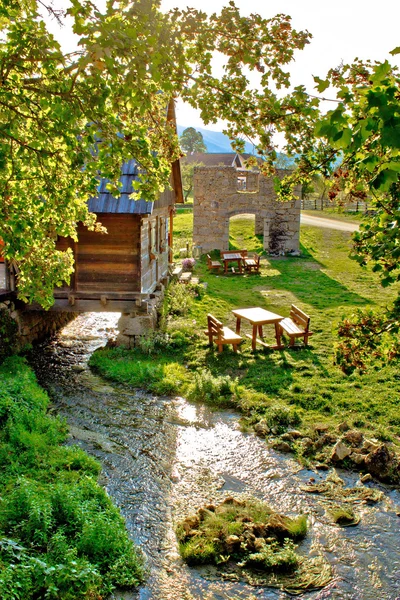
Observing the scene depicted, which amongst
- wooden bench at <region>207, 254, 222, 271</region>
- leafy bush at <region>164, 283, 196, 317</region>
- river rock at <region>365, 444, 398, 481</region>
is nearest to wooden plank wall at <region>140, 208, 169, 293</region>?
leafy bush at <region>164, 283, 196, 317</region>

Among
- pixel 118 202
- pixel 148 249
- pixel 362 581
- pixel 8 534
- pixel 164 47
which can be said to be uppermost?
pixel 164 47

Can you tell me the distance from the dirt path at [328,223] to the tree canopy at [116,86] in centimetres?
2680

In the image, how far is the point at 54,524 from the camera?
6117 millimetres

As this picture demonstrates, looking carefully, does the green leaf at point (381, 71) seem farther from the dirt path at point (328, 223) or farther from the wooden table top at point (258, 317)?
the dirt path at point (328, 223)

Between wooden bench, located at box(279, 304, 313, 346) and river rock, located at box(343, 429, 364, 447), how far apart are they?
4654mm

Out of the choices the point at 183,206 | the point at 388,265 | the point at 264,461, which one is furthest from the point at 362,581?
the point at 183,206

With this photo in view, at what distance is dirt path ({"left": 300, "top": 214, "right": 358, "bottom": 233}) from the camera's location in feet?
108

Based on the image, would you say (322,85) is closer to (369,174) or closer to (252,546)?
(369,174)

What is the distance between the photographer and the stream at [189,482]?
19.1ft

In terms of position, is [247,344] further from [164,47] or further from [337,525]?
[164,47]

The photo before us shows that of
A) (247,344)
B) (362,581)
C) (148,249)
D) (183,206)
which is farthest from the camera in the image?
(183,206)

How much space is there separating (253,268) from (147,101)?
19.6m

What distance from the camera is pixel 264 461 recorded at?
27.8 feet

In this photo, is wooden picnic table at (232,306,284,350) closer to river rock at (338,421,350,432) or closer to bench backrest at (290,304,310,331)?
bench backrest at (290,304,310,331)
